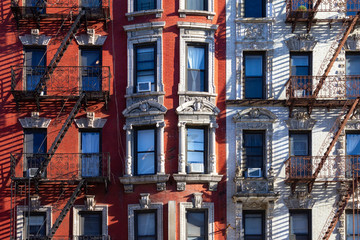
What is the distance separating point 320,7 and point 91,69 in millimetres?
9385

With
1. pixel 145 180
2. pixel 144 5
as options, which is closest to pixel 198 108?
pixel 145 180

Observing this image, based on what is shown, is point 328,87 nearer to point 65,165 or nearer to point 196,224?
point 196,224

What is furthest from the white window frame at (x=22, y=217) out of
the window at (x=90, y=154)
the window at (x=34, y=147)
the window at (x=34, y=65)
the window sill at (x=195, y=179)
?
the window sill at (x=195, y=179)

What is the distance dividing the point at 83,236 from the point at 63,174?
247 centimetres

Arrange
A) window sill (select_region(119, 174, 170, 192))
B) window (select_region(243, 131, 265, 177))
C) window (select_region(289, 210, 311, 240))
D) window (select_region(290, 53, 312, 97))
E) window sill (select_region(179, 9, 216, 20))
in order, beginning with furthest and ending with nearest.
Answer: window sill (select_region(179, 9, 216, 20)), window (select_region(290, 53, 312, 97)), window (select_region(243, 131, 265, 177)), window (select_region(289, 210, 311, 240)), window sill (select_region(119, 174, 170, 192))

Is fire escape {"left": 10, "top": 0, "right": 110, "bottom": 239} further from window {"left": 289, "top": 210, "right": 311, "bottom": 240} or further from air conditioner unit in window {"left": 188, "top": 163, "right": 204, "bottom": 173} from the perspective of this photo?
window {"left": 289, "top": 210, "right": 311, "bottom": 240}

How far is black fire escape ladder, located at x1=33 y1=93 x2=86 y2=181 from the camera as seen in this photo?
3272 cm

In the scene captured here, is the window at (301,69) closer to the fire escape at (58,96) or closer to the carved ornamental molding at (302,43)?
the carved ornamental molding at (302,43)

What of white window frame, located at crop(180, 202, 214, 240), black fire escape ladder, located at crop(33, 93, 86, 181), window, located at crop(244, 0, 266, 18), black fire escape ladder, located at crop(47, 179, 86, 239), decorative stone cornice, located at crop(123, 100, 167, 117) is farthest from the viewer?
window, located at crop(244, 0, 266, 18)

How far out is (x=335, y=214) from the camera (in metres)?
33.3

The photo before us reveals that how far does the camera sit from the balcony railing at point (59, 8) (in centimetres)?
3444

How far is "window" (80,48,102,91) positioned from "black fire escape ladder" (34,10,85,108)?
33.9 inches

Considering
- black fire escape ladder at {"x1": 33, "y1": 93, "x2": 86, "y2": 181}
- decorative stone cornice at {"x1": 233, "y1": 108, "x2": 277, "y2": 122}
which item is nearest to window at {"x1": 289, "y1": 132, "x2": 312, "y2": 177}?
decorative stone cornice at {"x1": 233, "y1": 108, "x2": 277, "y2": 122}

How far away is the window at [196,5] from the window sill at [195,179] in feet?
21.8
